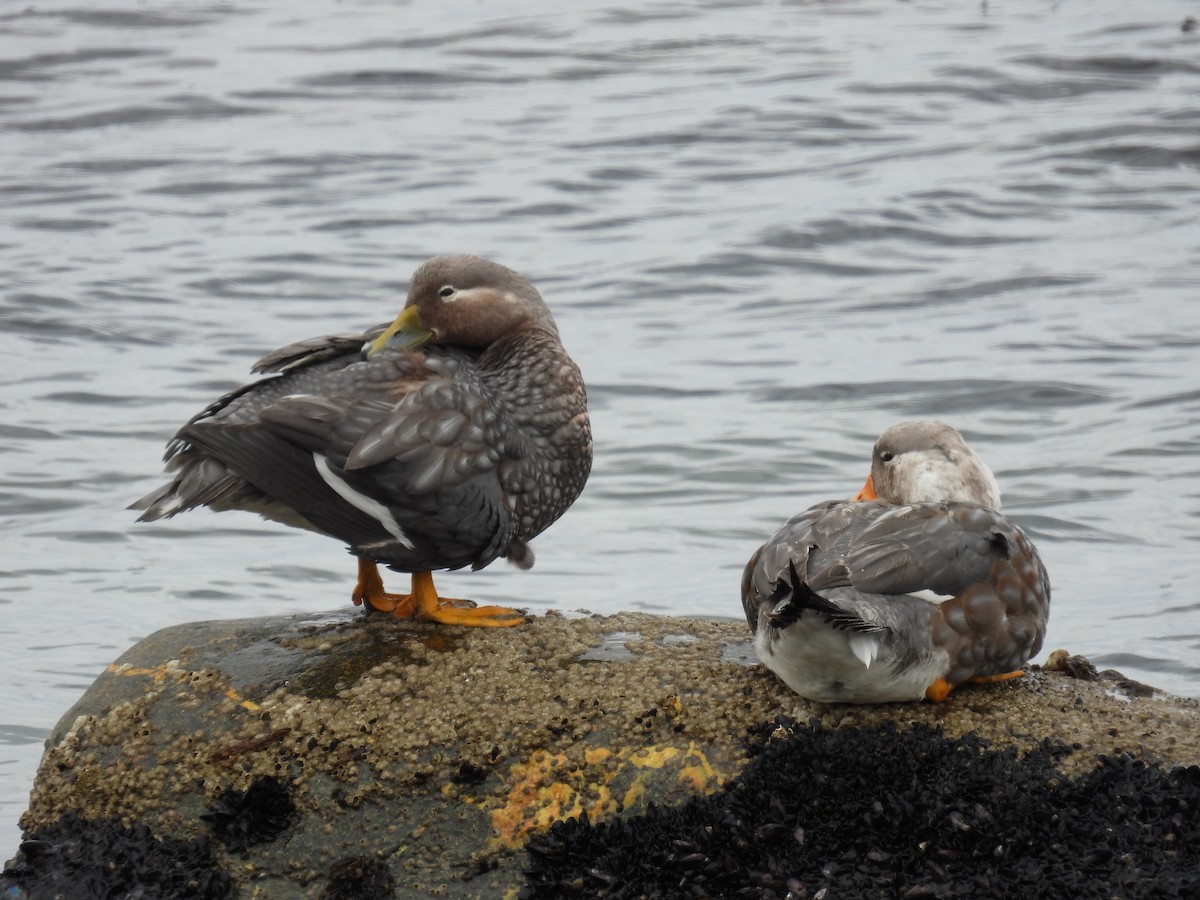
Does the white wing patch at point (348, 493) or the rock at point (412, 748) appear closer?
the rock at point (412, 748)

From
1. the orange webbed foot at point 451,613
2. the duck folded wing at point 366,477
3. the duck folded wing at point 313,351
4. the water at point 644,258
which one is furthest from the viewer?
the water at point 644,258

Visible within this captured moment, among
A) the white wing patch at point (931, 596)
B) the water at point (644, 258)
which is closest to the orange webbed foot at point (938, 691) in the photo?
the white wing patch at point (931, 596)

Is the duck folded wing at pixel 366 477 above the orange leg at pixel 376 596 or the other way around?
above

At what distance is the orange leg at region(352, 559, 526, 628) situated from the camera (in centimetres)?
519

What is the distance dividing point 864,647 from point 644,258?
10.2 meters

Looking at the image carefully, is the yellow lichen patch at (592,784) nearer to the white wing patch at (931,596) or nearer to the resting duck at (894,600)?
the resting duck at (894,600)

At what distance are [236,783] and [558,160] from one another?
13.3 meters

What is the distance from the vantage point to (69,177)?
16625mm

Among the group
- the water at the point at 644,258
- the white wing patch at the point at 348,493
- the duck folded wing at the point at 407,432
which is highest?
the duck folded wing at the point at 407,432

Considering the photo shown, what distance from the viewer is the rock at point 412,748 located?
4312 millimetres

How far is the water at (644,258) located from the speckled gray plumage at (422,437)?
5.54 ft

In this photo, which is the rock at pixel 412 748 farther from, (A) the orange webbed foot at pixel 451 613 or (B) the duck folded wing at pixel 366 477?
(B) the duck folded wing at pixel 366 477

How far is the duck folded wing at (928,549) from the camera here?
461 cm

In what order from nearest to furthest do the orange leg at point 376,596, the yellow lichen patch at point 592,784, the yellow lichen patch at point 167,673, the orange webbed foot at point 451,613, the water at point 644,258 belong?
1. the yellow lichen patch at point 592,784
2. the yellow lichen patch at point 167,673
3. the orange webbed foot at point 451,613
4. the orange leg at point 376,596
5. the water at point 644,258
